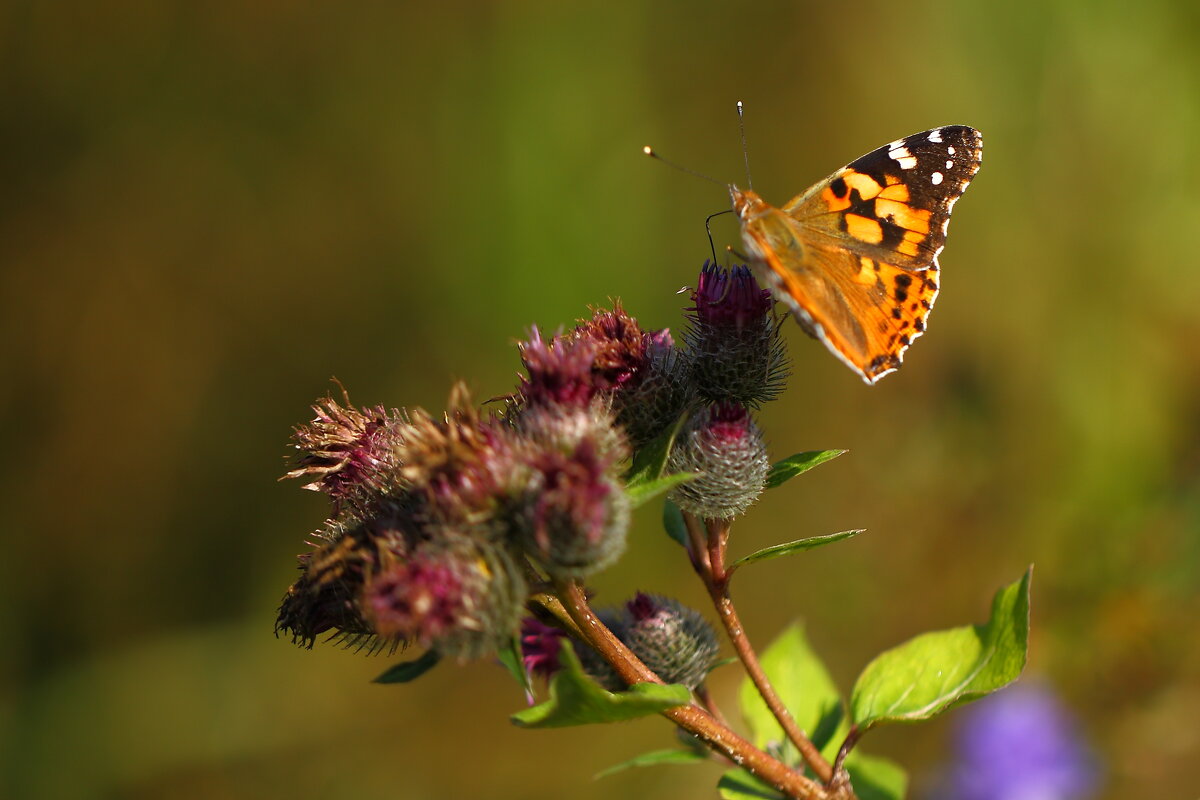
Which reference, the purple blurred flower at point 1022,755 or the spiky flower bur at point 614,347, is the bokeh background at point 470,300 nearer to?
the purple blurred flower at point 1022,755

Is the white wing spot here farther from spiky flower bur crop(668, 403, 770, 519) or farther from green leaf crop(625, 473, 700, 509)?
green leaf crop(625, 473, 700, 509)

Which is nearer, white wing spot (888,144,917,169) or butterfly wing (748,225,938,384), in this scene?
butterfly wing (748,225,938,384)

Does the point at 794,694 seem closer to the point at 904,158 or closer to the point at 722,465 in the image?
the point at 722,465

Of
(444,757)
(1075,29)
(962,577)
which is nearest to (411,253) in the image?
(444,757)

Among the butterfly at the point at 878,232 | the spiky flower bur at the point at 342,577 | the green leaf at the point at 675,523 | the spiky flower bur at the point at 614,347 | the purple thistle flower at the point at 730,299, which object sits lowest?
the spiky flower bur at the point at 342,577

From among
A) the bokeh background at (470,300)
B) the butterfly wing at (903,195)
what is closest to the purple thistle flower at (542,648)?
the butterfly wing at (903,195)

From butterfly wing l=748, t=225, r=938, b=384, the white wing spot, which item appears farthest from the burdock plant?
the white wing spot

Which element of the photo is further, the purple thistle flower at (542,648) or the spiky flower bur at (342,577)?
the purple thistle flower at (542,648)

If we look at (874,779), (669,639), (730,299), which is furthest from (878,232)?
(874,779)
